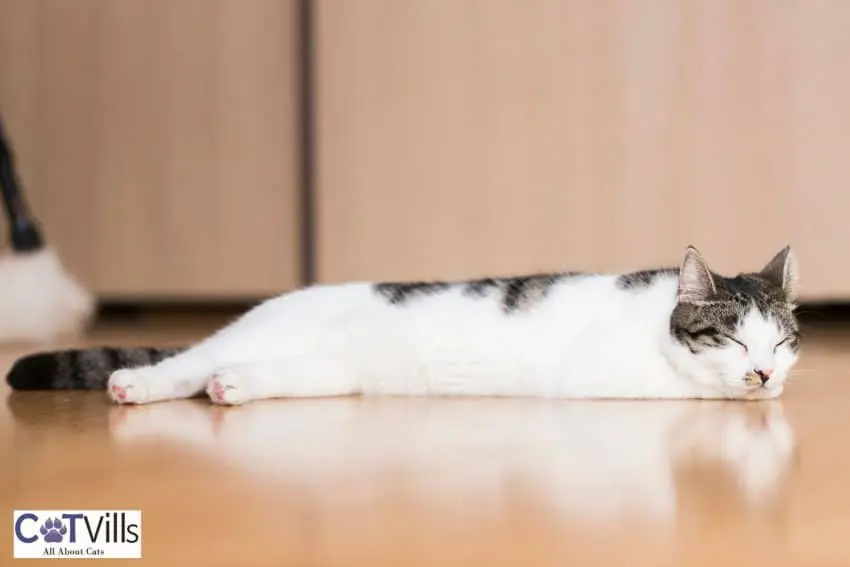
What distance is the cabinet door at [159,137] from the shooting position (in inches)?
104

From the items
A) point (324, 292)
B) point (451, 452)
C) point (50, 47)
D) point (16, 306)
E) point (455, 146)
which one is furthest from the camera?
point (50, 47)

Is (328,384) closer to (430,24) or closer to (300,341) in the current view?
(300,341)

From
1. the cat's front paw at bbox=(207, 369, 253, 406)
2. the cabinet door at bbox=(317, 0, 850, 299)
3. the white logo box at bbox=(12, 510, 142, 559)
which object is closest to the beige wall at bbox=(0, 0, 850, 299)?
the cabinet door at bbox=(317, 0, 850, 299)

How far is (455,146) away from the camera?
2469 millimetres

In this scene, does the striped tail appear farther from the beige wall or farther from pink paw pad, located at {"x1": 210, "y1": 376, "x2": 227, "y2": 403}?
the beige wall

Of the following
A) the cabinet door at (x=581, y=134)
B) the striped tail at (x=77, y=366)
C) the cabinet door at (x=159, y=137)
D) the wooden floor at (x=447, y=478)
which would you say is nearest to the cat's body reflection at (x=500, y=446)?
the wooden floor at (x=447, y=478)

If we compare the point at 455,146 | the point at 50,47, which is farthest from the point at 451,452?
the point at 50,47

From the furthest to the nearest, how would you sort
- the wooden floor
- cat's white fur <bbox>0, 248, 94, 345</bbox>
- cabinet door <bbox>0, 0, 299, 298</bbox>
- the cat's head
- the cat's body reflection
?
cabinet door <bbox>0, 0, 299, 298</bbox> → cat's white fur <bbox>0, 248, 94, 345</bbox> → the cat's head → the cat's body reflection → the wooden floor

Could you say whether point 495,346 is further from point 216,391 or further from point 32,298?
point 32,298

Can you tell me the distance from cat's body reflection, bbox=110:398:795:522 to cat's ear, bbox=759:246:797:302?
164mm

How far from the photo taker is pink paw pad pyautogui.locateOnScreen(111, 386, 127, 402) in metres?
1.35

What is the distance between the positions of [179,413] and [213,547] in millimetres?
573

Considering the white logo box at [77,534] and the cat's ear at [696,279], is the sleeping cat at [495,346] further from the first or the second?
the white logo box at [77,534]

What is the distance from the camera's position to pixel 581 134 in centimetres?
242
